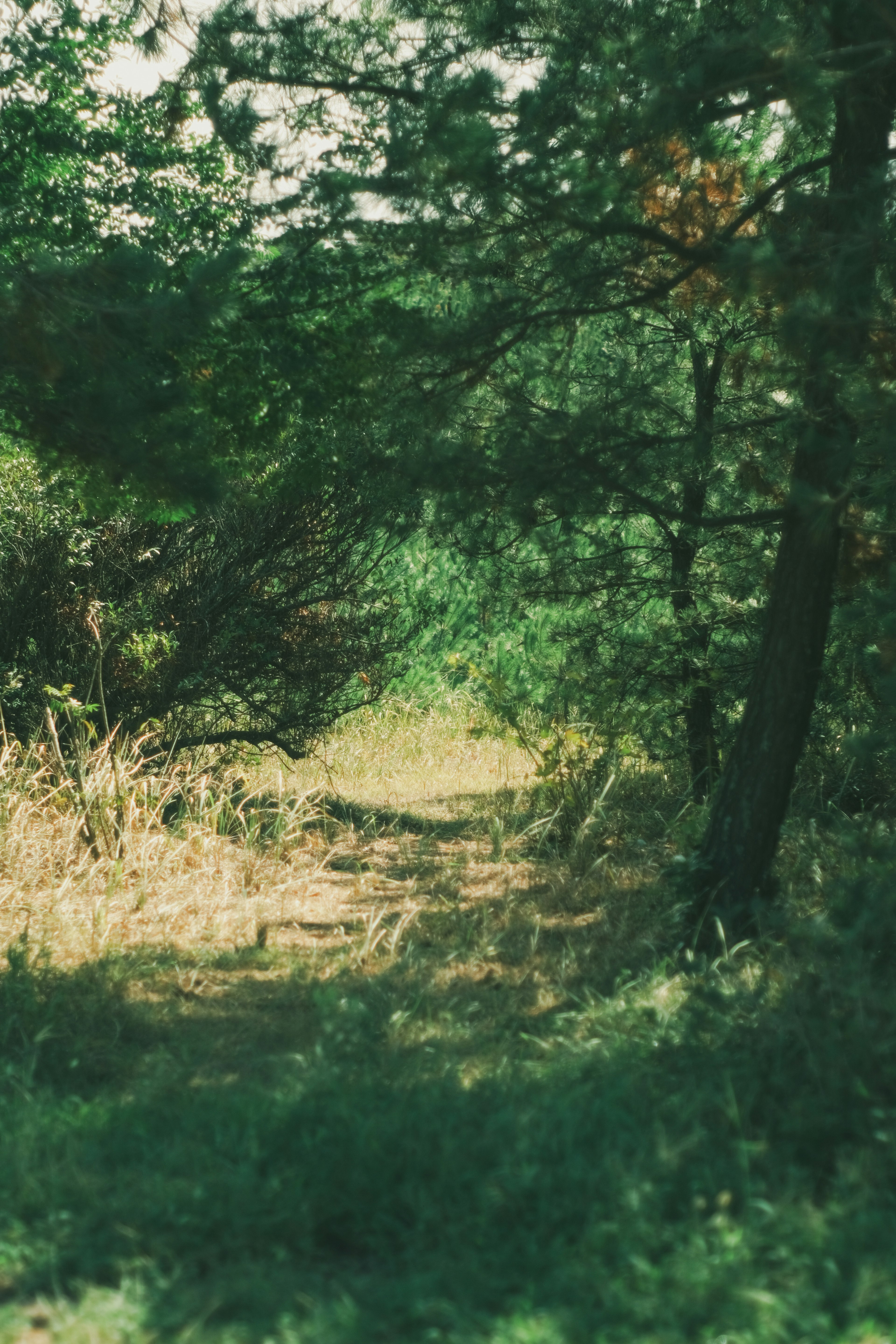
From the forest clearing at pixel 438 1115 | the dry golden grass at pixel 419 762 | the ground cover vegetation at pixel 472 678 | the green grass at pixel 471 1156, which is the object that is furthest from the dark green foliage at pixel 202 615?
the green grass at pixel 471 1156

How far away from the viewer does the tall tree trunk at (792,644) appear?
15.4 feet

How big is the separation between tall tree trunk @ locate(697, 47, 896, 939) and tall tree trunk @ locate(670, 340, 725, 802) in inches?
46.2

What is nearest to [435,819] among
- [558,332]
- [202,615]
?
[202,615]

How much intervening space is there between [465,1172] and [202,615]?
5995 millimetres

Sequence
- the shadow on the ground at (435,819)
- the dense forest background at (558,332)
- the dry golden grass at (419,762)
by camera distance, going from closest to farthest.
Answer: the dense forest background at (558,332)
the shadow on the ground at (435,819)
the dry golden grass at (419,762)

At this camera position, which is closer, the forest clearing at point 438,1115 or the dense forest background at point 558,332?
the forest clearing at point 438,1115

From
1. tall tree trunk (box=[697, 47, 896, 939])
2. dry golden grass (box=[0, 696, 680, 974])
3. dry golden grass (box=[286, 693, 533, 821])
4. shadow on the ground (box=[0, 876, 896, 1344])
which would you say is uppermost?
tall tree trunk (box=[697, 47, 896, 939])

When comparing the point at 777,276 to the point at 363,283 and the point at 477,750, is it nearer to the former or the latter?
the point at 363,283

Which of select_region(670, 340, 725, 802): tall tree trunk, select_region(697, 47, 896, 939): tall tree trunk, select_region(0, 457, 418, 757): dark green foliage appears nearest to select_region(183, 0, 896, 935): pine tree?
select_region(697, 47, 896, 939): tall tree trunk

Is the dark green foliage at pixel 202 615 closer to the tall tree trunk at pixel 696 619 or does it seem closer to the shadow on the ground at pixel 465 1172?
the tall tree trunk at pixel 696 619

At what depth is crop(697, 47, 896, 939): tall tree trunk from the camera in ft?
15.4

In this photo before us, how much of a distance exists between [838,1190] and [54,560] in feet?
21.2

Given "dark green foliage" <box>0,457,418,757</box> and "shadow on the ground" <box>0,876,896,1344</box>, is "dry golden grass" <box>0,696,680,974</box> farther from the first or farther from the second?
"shadow on the ground" <box>0,876,896,1344</box>

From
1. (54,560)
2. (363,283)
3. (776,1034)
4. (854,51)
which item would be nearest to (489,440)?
(363,283)
